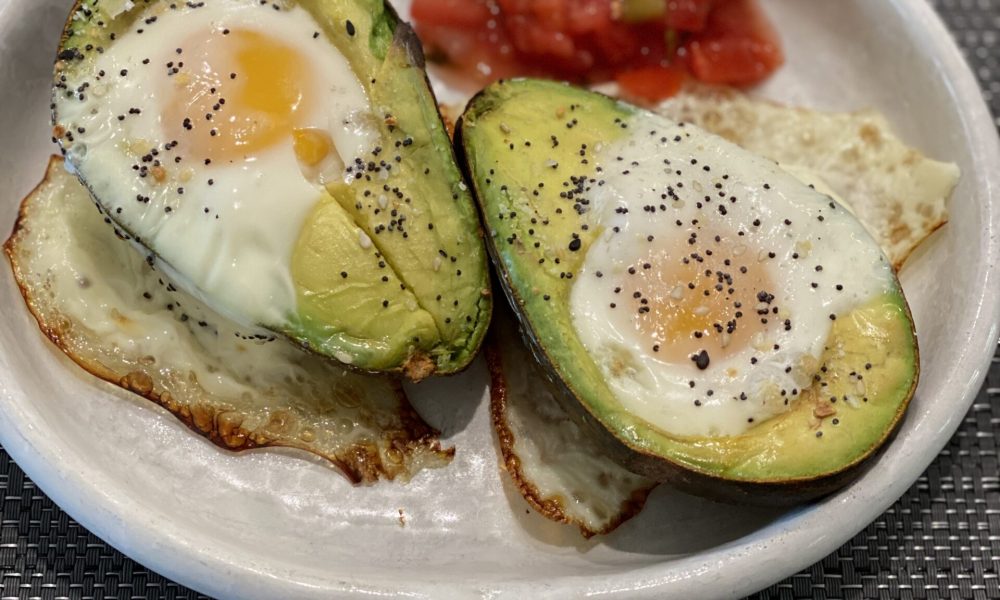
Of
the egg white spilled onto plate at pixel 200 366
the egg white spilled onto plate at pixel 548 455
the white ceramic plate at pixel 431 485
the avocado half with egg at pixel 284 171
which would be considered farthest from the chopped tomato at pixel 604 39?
the egg white spilled onto plate at pixel 200 366

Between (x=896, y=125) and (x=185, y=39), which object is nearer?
(x=185, y=39)

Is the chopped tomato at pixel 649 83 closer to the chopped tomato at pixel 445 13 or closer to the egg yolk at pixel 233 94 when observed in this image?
the chopped tomato at pixel 445 13

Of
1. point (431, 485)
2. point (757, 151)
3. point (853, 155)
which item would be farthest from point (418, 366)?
point (853, 155)

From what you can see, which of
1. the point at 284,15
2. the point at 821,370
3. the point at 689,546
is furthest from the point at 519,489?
the point at 284,15

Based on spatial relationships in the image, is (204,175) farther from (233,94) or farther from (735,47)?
(735,47)

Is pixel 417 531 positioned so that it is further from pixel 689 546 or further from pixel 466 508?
pixel 689 546

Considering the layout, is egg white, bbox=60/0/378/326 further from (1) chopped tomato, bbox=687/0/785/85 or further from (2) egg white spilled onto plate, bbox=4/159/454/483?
(1) chopped tomato, bbox=687/0/785/85
